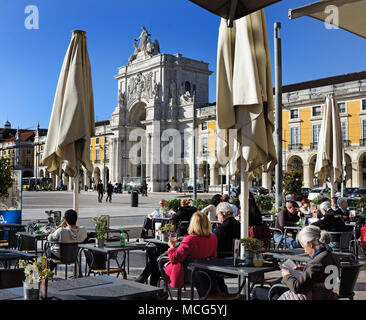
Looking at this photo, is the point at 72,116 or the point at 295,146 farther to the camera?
the point at 295,146

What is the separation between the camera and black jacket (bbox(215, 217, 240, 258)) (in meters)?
4.98

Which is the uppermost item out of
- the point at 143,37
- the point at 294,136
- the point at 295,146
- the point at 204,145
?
the point at 143,37

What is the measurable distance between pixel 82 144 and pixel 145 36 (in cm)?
5742

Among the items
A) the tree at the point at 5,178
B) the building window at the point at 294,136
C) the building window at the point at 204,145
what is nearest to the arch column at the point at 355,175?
the building window at the point at 294,136

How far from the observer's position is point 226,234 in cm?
500

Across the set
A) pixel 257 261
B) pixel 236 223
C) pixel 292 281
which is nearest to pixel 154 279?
pixel 236 223

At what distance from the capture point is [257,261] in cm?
389

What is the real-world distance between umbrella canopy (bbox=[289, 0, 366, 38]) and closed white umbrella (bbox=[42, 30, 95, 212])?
11.2 feet

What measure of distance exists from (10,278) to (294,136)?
141 feet

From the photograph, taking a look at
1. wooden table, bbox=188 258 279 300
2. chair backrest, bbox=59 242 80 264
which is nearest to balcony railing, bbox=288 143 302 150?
chair backrest, bbox=59 242 80 264

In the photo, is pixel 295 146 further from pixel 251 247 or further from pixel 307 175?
pixel 251 247

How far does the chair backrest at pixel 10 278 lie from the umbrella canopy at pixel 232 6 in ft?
8.26

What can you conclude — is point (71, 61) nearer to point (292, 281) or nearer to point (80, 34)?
point (80, 34)

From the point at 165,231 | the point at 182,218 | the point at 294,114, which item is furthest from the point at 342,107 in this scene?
the point at 165,231
